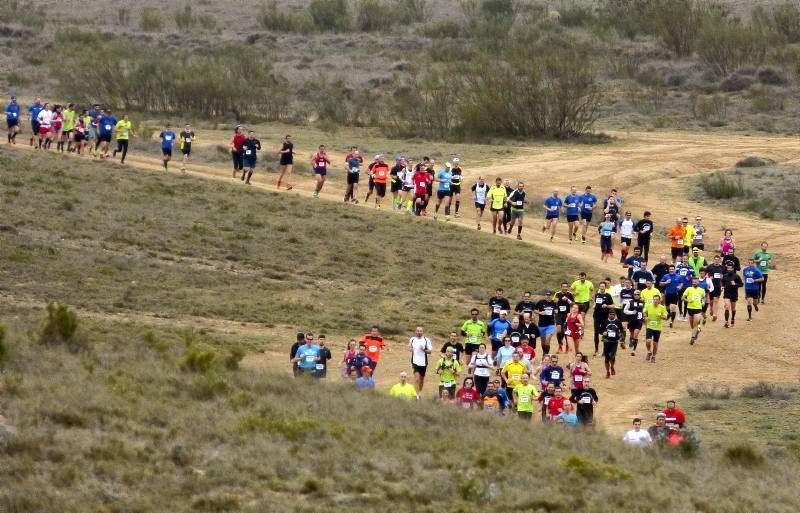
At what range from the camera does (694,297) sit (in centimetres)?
3003

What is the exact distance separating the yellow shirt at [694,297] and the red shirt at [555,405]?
8.88 metres

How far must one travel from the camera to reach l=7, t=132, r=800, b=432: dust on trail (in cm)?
2722

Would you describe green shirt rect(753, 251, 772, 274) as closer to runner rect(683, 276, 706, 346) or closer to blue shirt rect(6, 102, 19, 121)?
runner rect(683, 276, 706, 346)

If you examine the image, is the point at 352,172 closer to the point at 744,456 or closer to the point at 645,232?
the point at 645,232

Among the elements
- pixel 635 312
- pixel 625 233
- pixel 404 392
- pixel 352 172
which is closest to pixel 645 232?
pixel 625 233

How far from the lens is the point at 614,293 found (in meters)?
29.5

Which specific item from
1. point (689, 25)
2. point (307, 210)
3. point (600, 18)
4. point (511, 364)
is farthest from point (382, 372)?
point (600, 18)

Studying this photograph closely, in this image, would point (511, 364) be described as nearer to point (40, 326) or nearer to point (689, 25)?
point (40, 326)

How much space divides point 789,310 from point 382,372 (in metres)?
11.4

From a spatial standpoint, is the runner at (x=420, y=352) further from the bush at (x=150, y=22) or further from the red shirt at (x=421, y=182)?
the bush at (x=150, y=22)

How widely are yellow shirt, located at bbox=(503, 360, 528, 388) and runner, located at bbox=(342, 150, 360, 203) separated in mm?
15818

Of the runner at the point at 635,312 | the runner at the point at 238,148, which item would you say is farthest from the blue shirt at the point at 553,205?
the runner at the point at 635,312

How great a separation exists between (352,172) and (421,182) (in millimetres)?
1787

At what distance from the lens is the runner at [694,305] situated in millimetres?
30000
